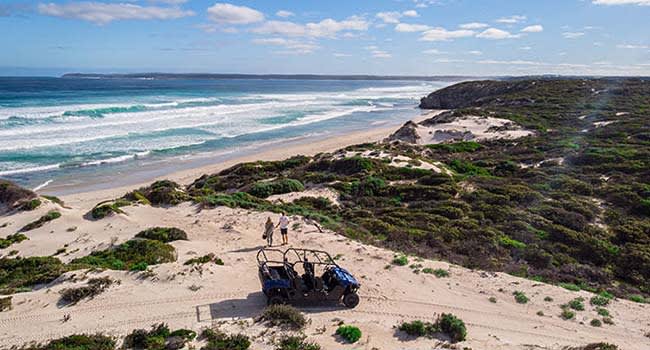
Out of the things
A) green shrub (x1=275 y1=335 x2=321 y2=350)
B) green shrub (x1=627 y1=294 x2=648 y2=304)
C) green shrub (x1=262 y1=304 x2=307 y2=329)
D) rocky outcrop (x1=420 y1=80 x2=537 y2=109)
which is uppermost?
rocky outcrop (x1=420 y1=80 x2=537 y2=109)

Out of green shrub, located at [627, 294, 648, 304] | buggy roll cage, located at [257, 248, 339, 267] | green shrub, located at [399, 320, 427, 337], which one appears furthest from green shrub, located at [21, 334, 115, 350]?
green shrub, located at [627, 294, 648, 304]

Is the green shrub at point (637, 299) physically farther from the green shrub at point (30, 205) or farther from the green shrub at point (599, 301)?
the green shrub at point (30, 205)

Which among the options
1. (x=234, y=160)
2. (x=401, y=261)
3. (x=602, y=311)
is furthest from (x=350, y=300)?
(x=234, y=160)

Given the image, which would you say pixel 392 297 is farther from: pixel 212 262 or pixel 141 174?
pixel 141 174

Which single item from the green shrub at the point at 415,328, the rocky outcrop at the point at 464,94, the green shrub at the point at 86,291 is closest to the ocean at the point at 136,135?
the rocky outcrop at the point at 464,94

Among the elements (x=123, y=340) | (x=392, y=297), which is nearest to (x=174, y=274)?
(x=123, y=340)

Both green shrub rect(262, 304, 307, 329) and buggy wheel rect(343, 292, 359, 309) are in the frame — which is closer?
green shrub rect(262, 304, 307, 329)

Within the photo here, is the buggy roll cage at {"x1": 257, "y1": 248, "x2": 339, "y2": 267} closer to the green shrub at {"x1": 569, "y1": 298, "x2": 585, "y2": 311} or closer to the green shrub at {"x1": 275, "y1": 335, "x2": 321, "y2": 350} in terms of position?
the green shrub at {"x1": 275, "y1": 335, "x2": 321, "y2": 350}
